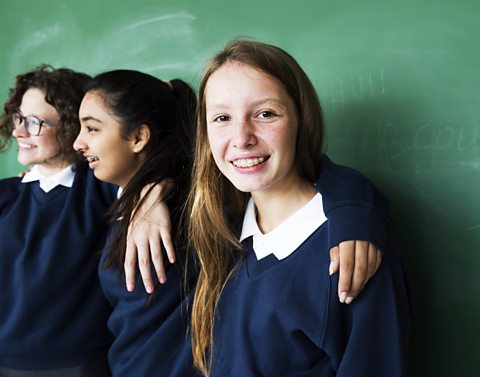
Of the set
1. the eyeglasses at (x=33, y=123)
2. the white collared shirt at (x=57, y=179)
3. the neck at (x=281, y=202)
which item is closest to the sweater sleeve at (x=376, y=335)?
Result: the neck at (x=281, y=202)

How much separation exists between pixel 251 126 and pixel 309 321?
14.2 inches

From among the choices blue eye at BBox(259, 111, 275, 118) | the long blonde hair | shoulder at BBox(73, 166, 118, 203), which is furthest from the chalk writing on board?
shoulder at BBox(73, 166, 118, 203)

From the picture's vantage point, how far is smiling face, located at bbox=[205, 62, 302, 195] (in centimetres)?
89

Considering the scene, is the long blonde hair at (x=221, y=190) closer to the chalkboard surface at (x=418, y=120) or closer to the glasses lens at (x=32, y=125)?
the chalkboard surface at (x=418, y=120)

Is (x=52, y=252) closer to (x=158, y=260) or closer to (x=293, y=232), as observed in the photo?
(x=158, y=260)

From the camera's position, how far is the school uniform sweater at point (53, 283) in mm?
1241

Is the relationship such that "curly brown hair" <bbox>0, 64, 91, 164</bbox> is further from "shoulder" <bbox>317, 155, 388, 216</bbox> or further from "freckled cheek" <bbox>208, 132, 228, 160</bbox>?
"shoulder" <bbox>317, 155, 388, 216</bbox>

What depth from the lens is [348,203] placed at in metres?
0.84

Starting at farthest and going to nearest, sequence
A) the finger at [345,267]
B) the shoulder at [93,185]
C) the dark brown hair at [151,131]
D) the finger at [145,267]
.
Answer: the shoulder at [93,185] → the dark brown hair at [151,131] → the finger at [145,267] → the finger at [345,267]

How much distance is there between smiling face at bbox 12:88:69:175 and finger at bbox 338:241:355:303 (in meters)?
A: 0.93

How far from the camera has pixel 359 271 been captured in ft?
2.56

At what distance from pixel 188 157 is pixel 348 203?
532 millimetres

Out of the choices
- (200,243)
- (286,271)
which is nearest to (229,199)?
(200,243)

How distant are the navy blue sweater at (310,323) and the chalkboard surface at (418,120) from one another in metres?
0.20
